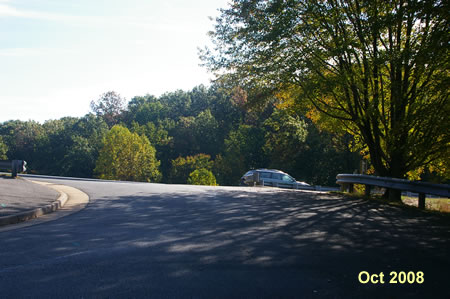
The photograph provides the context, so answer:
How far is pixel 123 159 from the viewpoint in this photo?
70125 mm

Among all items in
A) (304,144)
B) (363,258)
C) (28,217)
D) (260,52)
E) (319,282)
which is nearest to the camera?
(319,282)

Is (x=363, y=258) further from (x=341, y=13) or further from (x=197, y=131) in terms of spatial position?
(x=197, y=131)

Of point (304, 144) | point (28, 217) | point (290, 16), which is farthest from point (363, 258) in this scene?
→ point (304, 144)

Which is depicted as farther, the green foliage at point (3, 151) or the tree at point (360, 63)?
the green foliage at point (3, 151)

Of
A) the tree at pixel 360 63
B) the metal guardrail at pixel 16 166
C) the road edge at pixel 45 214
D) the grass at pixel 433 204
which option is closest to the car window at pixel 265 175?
the tree at pixel 360 63

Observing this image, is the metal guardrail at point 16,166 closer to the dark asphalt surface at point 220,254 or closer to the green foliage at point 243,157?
the dark asphalt surface at point 220,254

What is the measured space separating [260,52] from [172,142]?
68180 millimetres

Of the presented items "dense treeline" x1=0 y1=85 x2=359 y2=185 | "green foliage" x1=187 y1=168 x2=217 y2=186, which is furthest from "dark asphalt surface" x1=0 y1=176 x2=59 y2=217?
"green foliage" x1=187 y1=168 x2=217 y2=186

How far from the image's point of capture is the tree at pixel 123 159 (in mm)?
69375

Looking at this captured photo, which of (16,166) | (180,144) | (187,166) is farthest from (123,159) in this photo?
(16,166)

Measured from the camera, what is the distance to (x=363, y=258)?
557 centimetres

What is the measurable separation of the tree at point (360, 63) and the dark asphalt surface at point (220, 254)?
4.54m

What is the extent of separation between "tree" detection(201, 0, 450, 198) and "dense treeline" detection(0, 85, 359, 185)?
998 inches

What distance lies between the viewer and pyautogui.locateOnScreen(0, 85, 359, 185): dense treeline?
47156 mm
